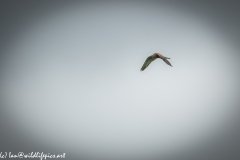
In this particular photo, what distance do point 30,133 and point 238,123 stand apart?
15.6 feet

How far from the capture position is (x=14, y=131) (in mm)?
5883

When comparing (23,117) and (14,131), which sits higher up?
(23,117)

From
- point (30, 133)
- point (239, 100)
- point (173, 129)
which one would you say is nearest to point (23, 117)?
point (30, 133)

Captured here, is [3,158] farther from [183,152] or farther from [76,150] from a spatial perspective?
[183,152]

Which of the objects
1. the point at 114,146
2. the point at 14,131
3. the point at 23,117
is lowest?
the point at 114,146

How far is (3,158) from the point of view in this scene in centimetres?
493

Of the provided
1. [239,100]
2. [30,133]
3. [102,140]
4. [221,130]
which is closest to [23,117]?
[30,133]

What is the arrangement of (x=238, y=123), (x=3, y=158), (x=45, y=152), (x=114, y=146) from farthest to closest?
(x=114, y=146) < (x=238, y=123) < (x=45, y=152) < (x=3, y=158)

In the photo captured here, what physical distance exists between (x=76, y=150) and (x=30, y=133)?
114 cm

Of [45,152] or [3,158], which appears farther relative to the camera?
[45,152]

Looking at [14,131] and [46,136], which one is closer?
[14,131]

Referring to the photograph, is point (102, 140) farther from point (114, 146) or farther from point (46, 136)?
point (46, 136)

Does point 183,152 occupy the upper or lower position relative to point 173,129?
lower

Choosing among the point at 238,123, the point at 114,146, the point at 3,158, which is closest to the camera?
the point at 3,158
